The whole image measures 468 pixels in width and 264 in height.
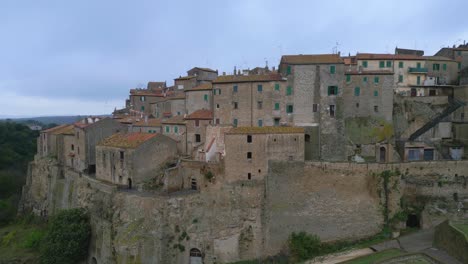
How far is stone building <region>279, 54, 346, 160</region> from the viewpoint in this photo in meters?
37.0

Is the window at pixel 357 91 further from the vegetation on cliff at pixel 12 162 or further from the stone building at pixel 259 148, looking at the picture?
the vegetation on cliff at pixel 12 162

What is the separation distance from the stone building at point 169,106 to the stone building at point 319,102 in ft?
53.0

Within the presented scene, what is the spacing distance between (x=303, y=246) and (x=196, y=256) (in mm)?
9286

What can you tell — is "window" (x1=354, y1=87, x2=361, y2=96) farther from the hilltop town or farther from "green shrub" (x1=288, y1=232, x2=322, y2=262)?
"green shrub" (x1=288, y1=232, x2=322, y2=262)

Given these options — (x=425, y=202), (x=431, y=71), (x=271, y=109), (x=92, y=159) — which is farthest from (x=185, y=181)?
(x=431, y=71)

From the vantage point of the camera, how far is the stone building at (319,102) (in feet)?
121

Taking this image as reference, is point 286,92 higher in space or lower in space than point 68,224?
higher

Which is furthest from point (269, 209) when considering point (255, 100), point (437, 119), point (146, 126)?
point (146, 126)

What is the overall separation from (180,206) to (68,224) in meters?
11.4

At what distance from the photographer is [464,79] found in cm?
4431

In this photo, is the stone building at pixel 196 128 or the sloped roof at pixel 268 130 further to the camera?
the stone building at pixel 196 128

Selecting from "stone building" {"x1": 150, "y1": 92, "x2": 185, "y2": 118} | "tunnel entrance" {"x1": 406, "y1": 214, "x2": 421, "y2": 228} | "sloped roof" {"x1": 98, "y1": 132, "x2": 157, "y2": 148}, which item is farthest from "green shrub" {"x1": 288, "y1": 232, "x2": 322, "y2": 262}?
"stone building" {"x1": 150, "y1": 92, "x2": 185, "y2": 118}

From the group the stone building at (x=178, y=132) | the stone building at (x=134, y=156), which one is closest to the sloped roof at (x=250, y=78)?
the stone building at (x=178, y=132)

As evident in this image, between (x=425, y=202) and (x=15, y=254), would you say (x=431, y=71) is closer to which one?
(x=425, y=202)
